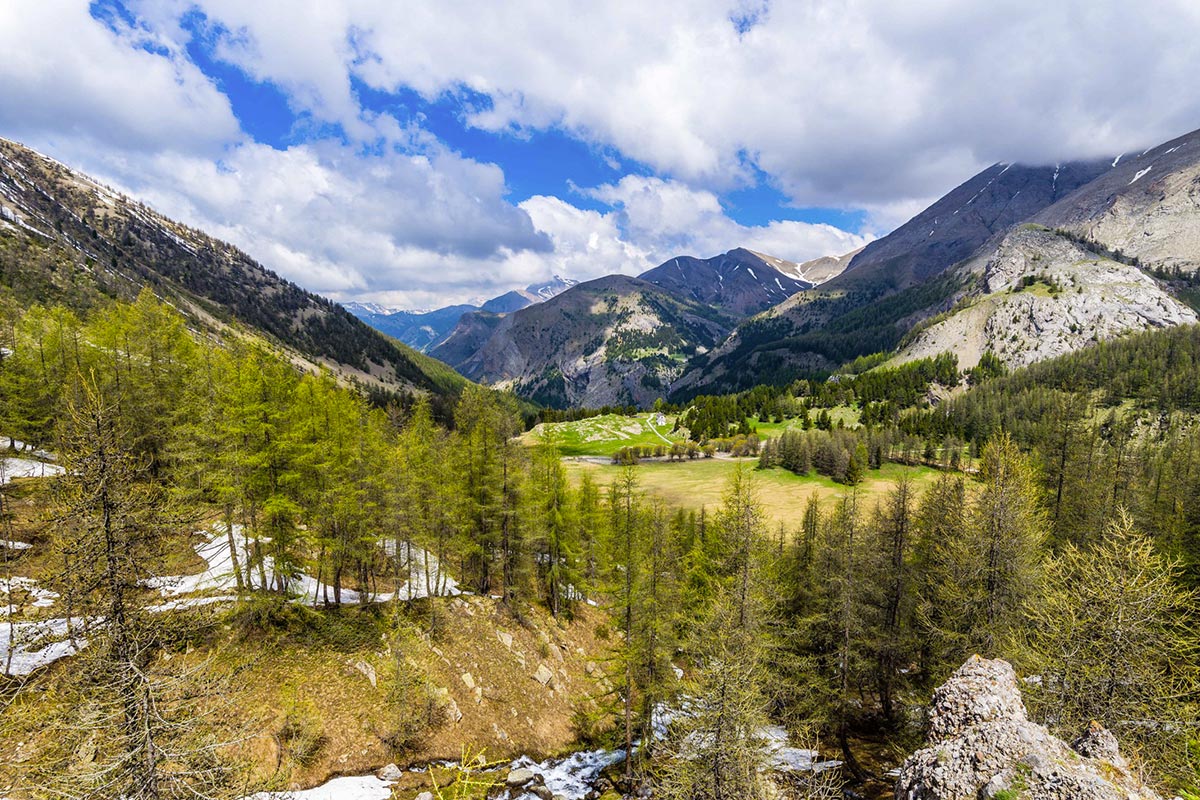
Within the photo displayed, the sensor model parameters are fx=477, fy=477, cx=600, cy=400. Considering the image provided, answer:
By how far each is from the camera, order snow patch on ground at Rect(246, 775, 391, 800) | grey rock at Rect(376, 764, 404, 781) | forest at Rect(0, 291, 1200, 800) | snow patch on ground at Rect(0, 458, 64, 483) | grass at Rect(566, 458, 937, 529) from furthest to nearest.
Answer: grass at Rect(566, 458, 937, 529), snow patch on ground at Rect(0, 458, 64, 483), grey rock at Rect(376, 764, 404, 781), snow patch on ground at Rect(246, 775, 391, 800), forest at Rect(0, 291, 1200, 800)

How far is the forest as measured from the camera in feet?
34.5

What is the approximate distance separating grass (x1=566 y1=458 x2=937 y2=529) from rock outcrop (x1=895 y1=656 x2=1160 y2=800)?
7360 cm

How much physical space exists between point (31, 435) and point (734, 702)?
47.9 m

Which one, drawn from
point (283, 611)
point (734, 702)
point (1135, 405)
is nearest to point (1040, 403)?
point (1135, 405)

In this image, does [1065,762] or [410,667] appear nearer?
[1065,762]

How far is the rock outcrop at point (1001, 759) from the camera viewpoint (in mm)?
10891

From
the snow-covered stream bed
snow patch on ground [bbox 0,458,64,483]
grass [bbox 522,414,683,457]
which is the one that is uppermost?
snow patch on ground [bbox 0,458,64,483]

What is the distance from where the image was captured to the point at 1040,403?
468 ft

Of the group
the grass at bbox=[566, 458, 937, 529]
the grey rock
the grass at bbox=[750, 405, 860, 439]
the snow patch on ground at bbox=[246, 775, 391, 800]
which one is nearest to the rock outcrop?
the snow patch on ground at bbox=[246, 775, 391, 800]

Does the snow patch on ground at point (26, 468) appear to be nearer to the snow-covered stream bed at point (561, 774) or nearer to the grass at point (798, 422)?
Result: the snow-covered stream bed at point (561, 774)

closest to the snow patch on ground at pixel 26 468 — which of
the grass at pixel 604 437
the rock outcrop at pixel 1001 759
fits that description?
the rock outcrop at pixel 1001 759

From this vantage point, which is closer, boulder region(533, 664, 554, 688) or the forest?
the forest

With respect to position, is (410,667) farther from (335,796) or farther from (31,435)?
(31,435)

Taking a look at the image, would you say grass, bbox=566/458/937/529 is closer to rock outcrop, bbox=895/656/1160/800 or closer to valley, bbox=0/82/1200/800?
valley, bbox=0/82/1200/800
